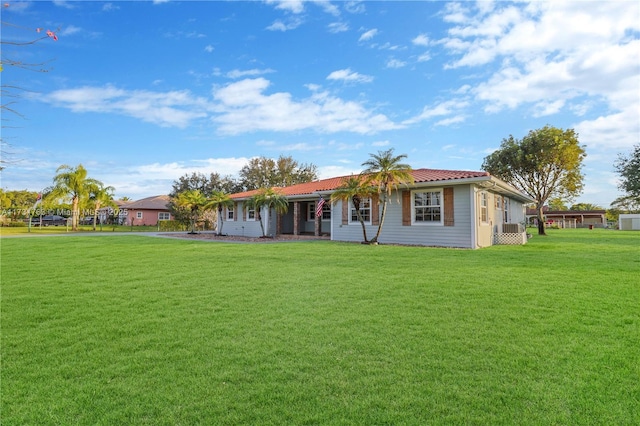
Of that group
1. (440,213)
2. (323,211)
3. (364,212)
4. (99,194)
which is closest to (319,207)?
(323,211)

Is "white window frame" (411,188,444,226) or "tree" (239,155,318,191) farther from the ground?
"tree" (239,155,318,191)

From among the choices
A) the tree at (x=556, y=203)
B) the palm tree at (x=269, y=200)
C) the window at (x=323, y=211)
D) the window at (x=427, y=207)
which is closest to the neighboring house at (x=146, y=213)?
the window at (x=323, y=211)

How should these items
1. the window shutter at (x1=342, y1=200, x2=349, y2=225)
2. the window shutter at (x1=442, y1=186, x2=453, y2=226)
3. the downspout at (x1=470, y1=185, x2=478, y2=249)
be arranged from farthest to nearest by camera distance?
the window shutter at (x1=342, y1=200, x2=349, y2=225), the window shutter at (x1=442, y1=186, x2=453, y2=226), the downspout at (x1=470, y1=185, x2=478, y2=249)

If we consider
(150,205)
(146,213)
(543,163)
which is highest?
(543,163)

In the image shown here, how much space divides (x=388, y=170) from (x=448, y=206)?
2884mm

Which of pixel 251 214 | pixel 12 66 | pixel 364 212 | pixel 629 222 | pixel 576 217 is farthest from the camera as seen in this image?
pixel 576 217

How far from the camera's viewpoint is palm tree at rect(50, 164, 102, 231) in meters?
31.7

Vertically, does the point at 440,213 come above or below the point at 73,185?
below

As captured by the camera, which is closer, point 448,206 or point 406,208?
point 448,206

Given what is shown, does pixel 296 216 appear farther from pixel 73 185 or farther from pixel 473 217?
pixel 73 185

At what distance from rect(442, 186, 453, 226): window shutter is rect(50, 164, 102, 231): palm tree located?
3299 cm

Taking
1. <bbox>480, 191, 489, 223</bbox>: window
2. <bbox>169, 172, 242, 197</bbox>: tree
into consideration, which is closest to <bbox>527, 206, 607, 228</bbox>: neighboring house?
<bbox>480, 191, 489, 223</bbox>: window

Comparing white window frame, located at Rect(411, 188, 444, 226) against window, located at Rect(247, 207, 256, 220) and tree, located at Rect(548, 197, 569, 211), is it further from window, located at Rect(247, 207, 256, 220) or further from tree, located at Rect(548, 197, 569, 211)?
tree, located at Rect(548, 197, 569, 211)

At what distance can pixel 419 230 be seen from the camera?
1470cm
